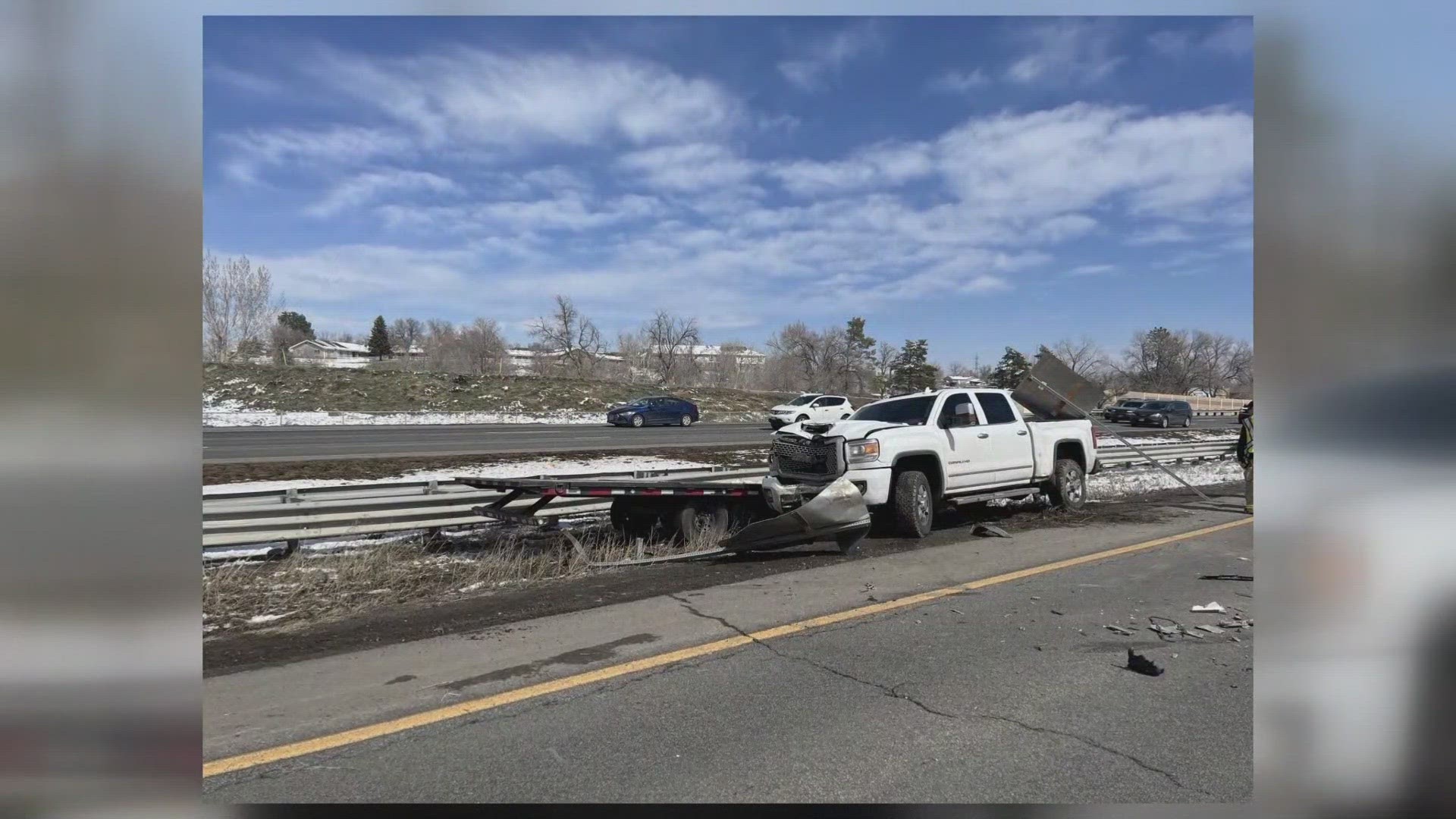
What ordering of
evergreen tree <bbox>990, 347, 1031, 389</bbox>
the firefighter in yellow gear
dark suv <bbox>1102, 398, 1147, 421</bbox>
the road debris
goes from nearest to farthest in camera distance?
the road debris
the firefighter in yellow gear
evergreen tree <bbox>990, 347, 1031, 389</bbox>
dark suv <bbox>1102, 398, 1147, 421</bbox>

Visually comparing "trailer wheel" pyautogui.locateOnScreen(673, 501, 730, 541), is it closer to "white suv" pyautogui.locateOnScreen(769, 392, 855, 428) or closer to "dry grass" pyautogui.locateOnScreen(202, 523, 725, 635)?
"dry grass" pyautogui.locateOnScreen(202, 523, 725, 635)

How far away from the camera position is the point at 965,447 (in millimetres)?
9297

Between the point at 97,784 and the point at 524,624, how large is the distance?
9.61ft

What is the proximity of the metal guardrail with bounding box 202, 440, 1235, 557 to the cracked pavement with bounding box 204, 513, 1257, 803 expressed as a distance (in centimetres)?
367

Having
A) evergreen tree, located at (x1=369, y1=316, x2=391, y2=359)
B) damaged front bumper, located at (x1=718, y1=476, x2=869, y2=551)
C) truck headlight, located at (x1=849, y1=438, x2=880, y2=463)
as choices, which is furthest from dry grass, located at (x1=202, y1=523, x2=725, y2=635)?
evergreen tree, located at (x1=369, y1=316, x2=391, y2=359)

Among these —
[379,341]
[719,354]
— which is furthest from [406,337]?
[719,354]

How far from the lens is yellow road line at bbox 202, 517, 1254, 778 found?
3.06 metres

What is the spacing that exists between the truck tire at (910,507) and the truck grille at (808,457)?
0.74 meters

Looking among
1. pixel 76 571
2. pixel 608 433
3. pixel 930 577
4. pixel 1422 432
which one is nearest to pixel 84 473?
pixel 76 571

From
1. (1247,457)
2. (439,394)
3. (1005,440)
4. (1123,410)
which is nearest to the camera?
(1005,440)

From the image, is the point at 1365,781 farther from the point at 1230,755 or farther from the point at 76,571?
the point at 76,571

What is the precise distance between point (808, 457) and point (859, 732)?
5.64m

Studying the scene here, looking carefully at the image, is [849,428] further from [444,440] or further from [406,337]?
Answer: [406,337]

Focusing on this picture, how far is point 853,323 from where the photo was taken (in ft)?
60.1
